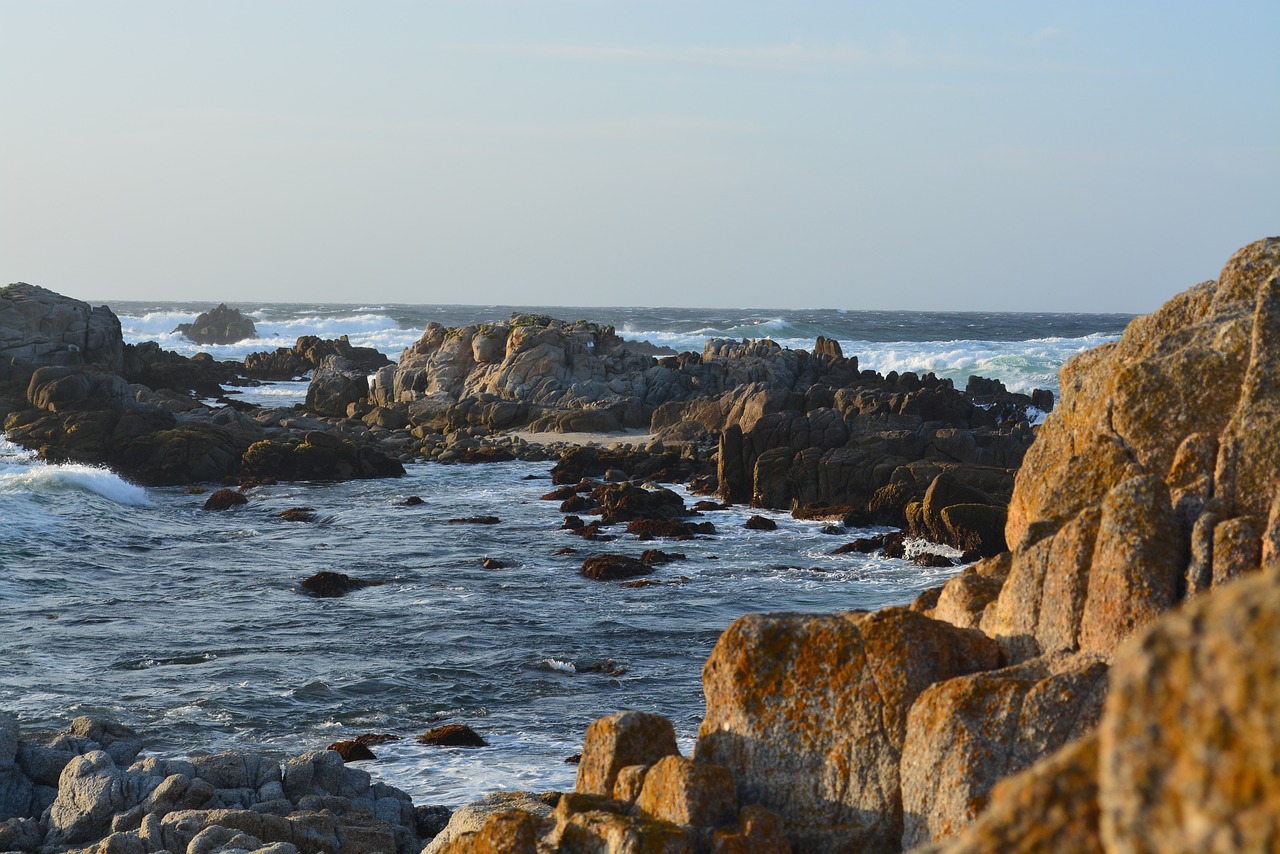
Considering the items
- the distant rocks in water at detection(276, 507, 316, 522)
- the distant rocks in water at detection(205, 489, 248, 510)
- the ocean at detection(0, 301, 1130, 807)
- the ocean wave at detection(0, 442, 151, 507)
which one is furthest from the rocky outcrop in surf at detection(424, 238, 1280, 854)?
the ocean wave at detection(0, 442, 151, 507)

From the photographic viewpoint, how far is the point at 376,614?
26.4 metres

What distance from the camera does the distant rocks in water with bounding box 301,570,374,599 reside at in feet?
93.3

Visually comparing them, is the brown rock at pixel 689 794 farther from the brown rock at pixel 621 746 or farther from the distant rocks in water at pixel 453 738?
the distant rocks in water at pixel 453 738

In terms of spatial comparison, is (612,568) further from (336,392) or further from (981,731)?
(336,392)

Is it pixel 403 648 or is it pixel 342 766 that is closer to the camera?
pixel 342 766

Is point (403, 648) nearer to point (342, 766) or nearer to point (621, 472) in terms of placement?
point (342, 766)

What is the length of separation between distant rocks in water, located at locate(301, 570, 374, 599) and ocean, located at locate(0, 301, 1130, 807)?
1.36ft

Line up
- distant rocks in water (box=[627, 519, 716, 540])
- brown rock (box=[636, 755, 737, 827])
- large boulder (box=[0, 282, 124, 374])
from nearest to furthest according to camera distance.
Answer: brown rock (box=[636, 755, 737, 827]) → distant rocks in water (box=[627, 519, 716, 540]) → large boulder (box=[0, 282, 124, 374])

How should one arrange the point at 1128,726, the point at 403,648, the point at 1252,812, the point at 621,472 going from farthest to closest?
the point at 621,472
the point at 403,648
the point at 1128,726
the point at 1252,812

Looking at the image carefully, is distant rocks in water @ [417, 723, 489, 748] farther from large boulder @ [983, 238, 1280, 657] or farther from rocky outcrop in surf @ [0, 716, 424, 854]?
large boulder @ [983, 238, 1280, 657]

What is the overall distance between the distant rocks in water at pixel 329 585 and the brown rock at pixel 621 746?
20.8 m

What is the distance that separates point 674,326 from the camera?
161 meters

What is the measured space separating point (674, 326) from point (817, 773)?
15463cm

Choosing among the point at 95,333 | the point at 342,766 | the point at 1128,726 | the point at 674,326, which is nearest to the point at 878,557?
the point at 342,766
